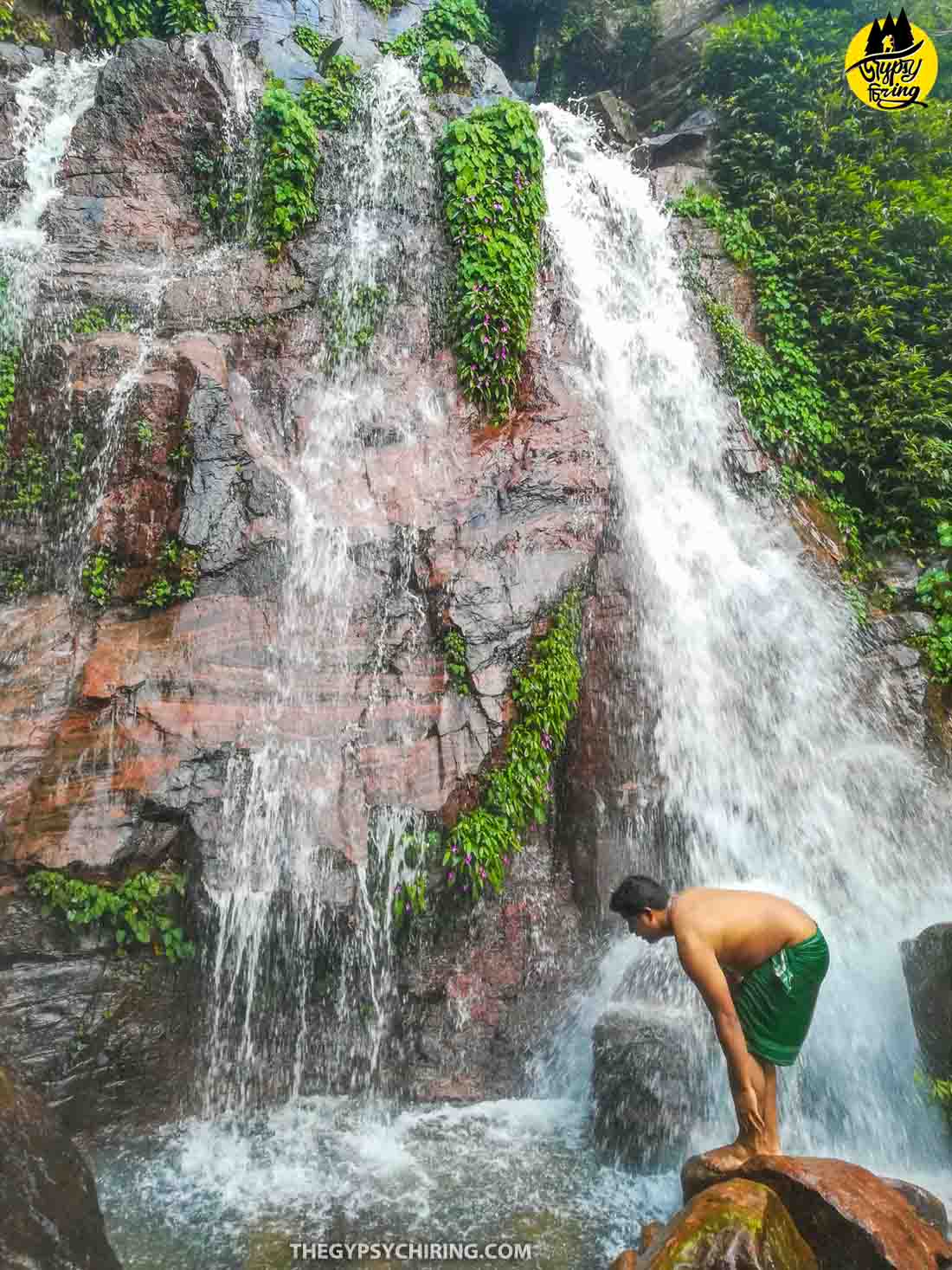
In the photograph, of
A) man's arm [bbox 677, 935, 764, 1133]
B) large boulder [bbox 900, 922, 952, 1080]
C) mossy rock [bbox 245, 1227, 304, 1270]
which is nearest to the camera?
man's arm [bbox 677, 935, 764, 1133]

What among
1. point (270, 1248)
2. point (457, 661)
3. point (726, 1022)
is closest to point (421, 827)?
point (457, 661)

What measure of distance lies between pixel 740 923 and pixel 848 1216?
1169 mm

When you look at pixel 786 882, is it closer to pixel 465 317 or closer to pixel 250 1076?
pixel 250 1076

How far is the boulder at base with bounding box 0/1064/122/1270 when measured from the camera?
123 inches

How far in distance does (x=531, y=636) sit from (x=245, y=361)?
412 centimetres

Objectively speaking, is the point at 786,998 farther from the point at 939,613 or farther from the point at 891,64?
the point at 891,64

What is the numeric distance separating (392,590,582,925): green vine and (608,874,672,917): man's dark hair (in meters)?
2.42

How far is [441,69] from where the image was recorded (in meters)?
10.5

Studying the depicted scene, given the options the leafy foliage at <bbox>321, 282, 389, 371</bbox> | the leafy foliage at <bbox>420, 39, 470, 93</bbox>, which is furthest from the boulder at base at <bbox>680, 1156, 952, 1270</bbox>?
the leafy foliage at <bbox>420, 39, 470, 93</bbox>

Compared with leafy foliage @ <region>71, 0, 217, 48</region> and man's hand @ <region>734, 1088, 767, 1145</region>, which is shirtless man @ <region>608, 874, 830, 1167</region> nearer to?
man's hand @ <region>734, 1088, 767, 1145</region>

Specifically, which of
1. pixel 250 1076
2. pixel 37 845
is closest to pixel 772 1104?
pixel 250 1076

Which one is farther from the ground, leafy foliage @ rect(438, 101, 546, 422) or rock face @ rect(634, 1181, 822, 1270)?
leafy foliage @ rect(438, 101, 546, 422)

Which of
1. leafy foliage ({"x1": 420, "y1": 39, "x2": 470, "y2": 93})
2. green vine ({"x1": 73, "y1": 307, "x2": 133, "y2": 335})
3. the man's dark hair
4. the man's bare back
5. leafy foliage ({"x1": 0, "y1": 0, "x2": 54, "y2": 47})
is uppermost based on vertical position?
leafy foliage ({"x1": 0, "y1": 0, "x2": 54, "y2": 47})

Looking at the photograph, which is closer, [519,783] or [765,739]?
[519,783]
